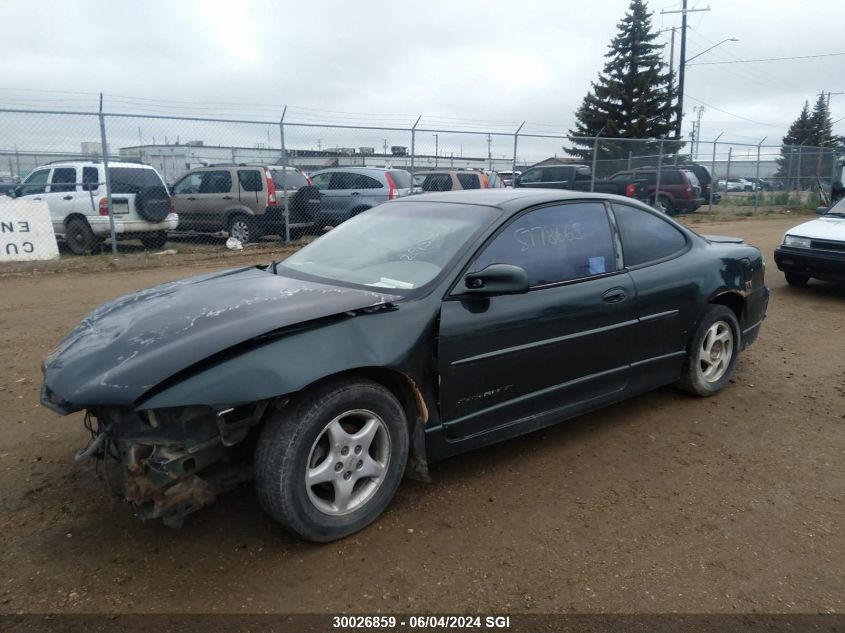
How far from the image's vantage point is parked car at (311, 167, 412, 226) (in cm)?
1324

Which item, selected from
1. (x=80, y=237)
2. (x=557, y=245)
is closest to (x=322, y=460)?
(x=557, y=245)

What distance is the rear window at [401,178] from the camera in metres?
13.5

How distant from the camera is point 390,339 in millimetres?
2930

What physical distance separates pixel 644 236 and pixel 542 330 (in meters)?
1.34

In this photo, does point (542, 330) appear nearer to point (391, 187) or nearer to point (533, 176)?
point (391, 187)

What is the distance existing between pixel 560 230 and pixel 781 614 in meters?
2.22

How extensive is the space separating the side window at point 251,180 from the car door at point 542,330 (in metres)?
9.84

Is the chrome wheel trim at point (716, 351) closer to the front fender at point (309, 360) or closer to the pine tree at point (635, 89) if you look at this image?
the front fender at point (309, 360)

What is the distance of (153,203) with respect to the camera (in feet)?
37.9

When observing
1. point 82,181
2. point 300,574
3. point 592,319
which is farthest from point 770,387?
point 82,181

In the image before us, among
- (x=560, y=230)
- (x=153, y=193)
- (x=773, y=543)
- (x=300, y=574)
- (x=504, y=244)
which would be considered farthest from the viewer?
(x=153, y=193)

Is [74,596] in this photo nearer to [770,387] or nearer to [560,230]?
[560,230]

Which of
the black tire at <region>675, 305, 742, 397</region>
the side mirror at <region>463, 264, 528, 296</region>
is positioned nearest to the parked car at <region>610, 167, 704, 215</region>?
the black tire at <region>675, 305, 742, 397</region>

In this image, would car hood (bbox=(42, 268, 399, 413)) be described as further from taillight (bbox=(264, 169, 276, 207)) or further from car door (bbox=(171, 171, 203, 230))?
car door (bbox=(171, 171, 203, 230))
